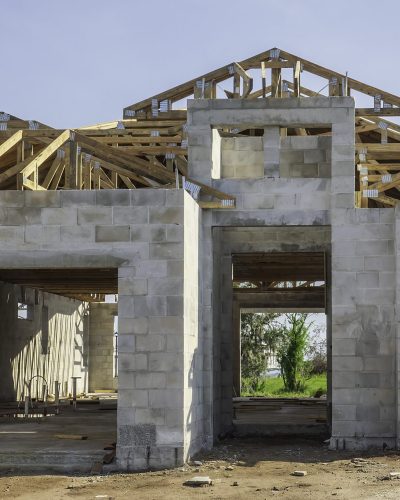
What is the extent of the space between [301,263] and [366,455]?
9186 millimetres

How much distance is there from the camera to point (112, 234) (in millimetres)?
13789

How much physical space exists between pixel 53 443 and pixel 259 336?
27223mm

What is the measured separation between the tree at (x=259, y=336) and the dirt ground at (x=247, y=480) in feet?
85.6

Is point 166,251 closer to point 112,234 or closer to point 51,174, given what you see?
point 112,234

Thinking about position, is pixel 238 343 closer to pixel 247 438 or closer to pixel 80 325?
pixel 80 325

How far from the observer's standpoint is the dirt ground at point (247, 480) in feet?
37.2

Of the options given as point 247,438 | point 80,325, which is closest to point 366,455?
point 247,438

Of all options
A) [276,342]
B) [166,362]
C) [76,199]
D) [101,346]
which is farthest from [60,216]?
[276,342]

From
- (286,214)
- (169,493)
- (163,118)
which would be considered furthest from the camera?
(163,118)

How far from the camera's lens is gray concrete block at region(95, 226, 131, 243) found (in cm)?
1377

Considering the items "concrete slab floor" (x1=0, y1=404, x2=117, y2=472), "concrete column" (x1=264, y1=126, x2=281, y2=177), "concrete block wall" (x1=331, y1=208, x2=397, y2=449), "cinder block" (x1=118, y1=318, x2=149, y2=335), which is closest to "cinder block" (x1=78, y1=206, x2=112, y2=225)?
"cinder block" (x1=118, y1=318, x2=149, y2=335)

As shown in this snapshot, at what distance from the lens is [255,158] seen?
17109 millimetres

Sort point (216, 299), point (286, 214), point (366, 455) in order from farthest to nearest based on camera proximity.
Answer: point (216, 299) < point (286, 214) < point (366, 455)

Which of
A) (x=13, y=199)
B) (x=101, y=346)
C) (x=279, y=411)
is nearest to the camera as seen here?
(x=13, y=199)
